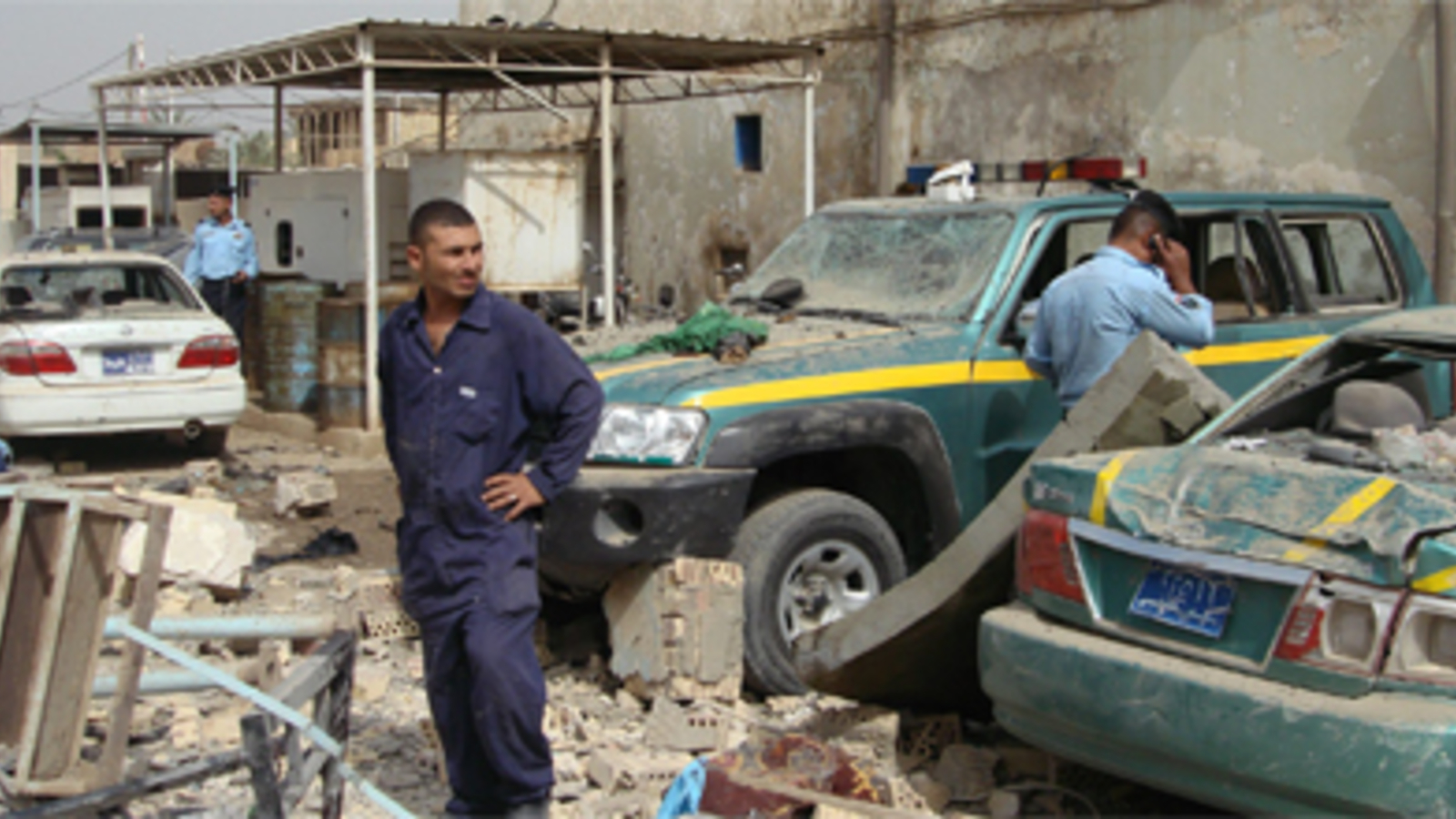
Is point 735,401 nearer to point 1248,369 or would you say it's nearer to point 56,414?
point 1248,369

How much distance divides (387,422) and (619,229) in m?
16.3

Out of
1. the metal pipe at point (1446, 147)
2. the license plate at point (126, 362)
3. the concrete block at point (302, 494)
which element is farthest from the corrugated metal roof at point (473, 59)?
the metal pipe at point (1446, 147)

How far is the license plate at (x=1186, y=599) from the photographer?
12.2 feet

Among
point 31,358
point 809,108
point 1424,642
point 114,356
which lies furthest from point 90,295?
point 1424,642

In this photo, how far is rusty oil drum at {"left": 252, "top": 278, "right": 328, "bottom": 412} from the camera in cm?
1223

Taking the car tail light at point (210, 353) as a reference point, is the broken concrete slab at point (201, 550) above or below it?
below

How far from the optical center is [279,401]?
41.5 feet

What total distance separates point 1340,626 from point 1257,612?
8.2 inches

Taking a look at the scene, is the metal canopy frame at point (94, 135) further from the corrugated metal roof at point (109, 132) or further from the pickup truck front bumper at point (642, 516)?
the pickup truck front bumper at point (642, 516)

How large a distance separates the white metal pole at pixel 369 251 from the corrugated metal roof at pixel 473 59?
0.29 ft

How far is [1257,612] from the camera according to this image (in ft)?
11.9

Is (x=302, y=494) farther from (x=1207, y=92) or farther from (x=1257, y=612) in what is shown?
(x=1207, y=92)

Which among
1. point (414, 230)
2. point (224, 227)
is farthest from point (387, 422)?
point (224, 227)

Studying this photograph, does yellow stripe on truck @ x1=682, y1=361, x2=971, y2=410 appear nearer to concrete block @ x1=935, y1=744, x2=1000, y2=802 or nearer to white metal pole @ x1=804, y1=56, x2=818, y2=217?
concrete block @ x1=935, y1=744, x2=1000, y2=802
